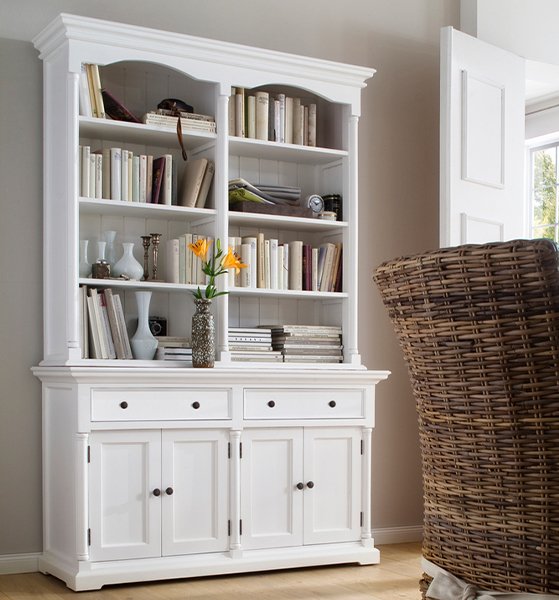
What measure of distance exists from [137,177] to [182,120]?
317mm

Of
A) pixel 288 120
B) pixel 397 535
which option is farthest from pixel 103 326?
pixel 397 535

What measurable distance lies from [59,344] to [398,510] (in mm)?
1957

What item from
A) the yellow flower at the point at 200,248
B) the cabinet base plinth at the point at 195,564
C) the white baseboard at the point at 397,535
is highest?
the yellow flower at the point at 200,248

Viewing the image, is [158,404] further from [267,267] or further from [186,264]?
[267,267]

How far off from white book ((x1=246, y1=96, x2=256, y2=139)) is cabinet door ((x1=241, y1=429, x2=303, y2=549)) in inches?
51.8

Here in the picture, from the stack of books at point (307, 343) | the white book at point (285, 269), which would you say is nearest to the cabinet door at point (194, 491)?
the stack of books at point (307, 343)

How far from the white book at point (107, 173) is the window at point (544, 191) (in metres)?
2.74

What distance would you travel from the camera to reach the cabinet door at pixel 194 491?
3588mm

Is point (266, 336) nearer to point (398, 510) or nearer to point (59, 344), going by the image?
point (59, 344)

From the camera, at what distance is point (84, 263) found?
3.76m

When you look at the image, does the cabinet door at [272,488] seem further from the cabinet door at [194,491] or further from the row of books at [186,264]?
the row of books at [186,264]

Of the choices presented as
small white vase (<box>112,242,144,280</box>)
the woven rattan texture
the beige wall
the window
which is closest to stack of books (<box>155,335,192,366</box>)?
small white vase (<box>112,242,144,280</box>)

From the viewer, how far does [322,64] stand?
4156 mm

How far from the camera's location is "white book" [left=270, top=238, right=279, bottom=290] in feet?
13.3
